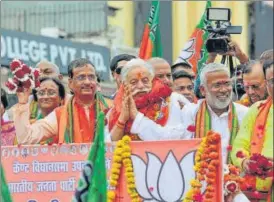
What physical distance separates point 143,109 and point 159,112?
0.11m

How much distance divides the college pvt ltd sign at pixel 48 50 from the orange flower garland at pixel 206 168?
1477cm

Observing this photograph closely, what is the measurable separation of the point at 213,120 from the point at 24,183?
1306 mm

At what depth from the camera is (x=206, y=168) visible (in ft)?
23.8

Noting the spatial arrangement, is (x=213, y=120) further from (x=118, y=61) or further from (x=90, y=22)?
(x=90, y=22)

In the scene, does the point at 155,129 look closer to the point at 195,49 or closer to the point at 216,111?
the point at 216,111

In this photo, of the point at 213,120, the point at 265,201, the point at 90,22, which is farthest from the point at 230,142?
the point at 90,22

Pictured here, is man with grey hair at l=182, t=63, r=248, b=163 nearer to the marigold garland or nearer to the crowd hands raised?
the crowd hands raised

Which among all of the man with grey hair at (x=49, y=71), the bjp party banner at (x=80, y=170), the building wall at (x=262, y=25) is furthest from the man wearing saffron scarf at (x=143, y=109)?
the building wall at (x=262, y=25)

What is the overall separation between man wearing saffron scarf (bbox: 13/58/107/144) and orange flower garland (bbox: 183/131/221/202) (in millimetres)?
1311

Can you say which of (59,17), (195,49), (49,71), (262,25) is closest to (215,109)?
(49,71)

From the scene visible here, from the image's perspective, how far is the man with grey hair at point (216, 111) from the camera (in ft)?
26.0

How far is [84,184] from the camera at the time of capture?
21.8 feet

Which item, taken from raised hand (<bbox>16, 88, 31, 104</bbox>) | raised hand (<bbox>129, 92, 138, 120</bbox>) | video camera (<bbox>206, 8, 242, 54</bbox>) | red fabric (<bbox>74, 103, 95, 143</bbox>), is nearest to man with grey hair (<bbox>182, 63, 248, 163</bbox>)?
raised hand (<bbox>129, 92, 138, 120</bbox>)

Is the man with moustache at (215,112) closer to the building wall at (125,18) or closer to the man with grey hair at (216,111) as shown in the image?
the man with grey hair at (216,111)
